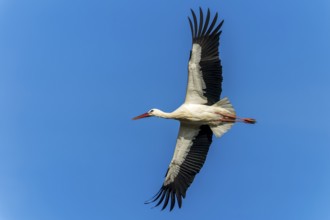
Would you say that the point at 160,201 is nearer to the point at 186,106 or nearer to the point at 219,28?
→ the point at 186,106

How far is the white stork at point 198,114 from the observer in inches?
784

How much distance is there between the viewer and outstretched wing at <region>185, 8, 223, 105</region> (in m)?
19.9

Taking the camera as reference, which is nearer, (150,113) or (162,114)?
(162,114)

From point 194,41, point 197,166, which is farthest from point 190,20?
point 197,166

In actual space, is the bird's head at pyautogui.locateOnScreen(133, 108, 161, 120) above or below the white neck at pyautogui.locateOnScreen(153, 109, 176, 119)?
above

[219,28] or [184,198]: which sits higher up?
[219,28]

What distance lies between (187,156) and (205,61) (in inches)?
87.9

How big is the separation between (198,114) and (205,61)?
44.5 inches

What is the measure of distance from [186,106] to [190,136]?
886mm

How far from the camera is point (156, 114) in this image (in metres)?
20.6

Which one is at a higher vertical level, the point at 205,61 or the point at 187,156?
the point at 205,61

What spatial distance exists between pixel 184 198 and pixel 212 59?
9.85 feet

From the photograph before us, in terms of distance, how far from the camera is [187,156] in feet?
68.1

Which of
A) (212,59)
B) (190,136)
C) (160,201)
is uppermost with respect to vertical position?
(212,59)
